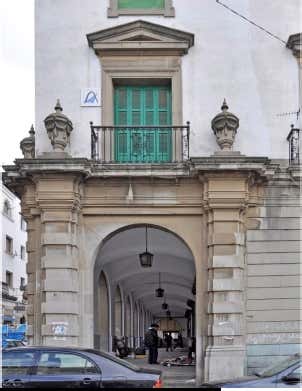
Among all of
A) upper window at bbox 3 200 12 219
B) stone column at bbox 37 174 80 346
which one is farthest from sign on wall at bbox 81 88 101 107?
upper window at bbox 3 200 12 219

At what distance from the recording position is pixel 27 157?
17.4 m

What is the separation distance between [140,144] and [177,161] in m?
1.04

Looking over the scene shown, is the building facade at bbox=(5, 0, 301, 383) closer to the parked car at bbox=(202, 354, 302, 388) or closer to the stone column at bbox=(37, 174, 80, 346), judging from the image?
the stone column at bbox=(37, 174, 80, 346)

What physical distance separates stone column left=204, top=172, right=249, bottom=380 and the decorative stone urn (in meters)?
3.39

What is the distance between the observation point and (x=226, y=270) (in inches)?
635

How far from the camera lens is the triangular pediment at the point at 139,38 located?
17094mm

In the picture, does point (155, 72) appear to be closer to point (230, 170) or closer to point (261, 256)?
point (230, 170)

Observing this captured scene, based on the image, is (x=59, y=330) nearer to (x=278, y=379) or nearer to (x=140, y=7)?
(x=278, y=379)

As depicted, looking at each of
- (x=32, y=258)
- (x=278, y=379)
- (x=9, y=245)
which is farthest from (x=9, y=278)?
(x=278, y=379)

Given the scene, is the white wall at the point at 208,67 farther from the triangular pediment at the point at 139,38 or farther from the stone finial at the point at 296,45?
the triangular pediment at the point at 139,38

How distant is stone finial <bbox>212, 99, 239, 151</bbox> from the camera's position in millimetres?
16359

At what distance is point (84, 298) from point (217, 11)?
747cm

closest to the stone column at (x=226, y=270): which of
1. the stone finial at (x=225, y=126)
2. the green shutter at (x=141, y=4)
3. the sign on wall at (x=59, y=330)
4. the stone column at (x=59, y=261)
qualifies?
the stone finial at (x=225, y=126)

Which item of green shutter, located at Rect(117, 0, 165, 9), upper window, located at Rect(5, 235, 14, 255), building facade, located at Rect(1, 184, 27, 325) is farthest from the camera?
upper window, located at Rect(5, 235, 14, 255)
